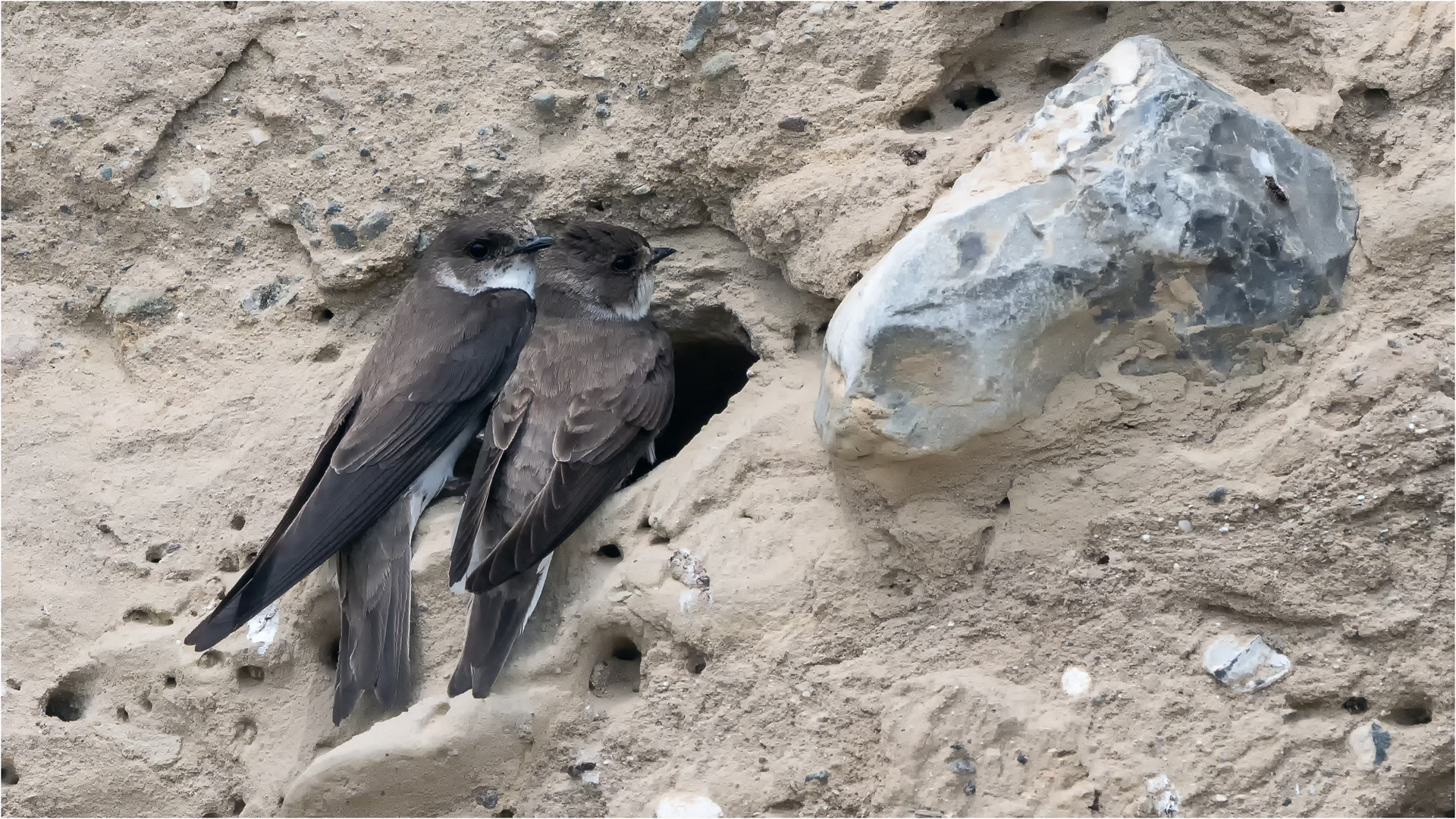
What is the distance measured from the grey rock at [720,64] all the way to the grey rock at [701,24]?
0.04m

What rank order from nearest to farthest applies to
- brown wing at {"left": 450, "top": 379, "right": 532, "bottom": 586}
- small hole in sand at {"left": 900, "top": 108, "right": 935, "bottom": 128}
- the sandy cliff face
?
1. the sandy cliff face
2. brown wing at {"left": 450, "top": 379, "right": 532, "bottom": 586}
3. small hole in sand at {"left": 900, "top": 108, "right": 935, "bottom": 128}

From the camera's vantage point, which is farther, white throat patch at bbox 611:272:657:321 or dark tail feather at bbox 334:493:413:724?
white throat patch at bbox 611:272:657:321

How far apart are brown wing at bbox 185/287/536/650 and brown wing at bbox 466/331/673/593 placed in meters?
0.28

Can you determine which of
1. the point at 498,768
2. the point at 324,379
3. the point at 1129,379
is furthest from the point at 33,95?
the point at 1129,379

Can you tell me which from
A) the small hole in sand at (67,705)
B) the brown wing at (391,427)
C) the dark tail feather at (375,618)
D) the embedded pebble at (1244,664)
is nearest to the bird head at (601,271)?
the brown wing at (391,427)

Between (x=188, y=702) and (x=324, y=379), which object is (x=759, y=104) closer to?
(x=324, y=379)

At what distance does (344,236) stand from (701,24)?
88 cm

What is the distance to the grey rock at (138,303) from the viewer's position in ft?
10.3

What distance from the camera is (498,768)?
243cm

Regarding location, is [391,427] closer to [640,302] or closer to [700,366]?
[640,302]

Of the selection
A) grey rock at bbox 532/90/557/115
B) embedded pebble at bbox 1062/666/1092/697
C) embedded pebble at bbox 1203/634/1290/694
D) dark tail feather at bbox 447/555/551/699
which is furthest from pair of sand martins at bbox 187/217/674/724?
embedded pebble at bbox 1203/634/1290/694

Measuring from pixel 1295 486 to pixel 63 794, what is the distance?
2.17 metres

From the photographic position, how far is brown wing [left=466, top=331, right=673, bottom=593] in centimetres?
252

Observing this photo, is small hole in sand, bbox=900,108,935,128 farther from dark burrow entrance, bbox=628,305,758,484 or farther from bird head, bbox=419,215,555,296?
bird head, bbox=419,215,555,296
